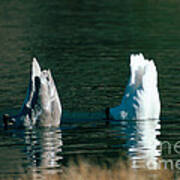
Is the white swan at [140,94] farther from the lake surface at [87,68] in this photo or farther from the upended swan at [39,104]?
the upended swan at [39,104]

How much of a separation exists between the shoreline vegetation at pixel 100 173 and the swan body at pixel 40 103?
3.26 metres

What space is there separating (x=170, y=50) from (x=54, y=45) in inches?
182

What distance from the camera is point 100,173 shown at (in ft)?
33.9

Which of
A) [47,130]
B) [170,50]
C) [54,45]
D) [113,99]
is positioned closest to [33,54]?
[54,45]

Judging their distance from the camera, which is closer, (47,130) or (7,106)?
(47,130)

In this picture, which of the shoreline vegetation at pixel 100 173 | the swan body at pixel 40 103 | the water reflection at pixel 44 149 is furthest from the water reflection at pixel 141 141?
the swan body at pixel 40 103

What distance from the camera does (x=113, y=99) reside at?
17.8 metres

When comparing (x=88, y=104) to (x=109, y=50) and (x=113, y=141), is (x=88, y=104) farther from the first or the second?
(x=109, y=50)

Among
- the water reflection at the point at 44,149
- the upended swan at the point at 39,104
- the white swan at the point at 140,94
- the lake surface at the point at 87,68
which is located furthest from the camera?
the white swan at the point at 140,94

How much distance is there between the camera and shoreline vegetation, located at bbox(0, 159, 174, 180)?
1005 centimetres

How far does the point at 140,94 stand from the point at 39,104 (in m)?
2.23

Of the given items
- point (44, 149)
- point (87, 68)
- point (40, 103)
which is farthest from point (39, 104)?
point (87, 68)

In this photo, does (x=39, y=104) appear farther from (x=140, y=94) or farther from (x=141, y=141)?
(x=141, y=141)

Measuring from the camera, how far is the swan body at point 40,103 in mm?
14922
